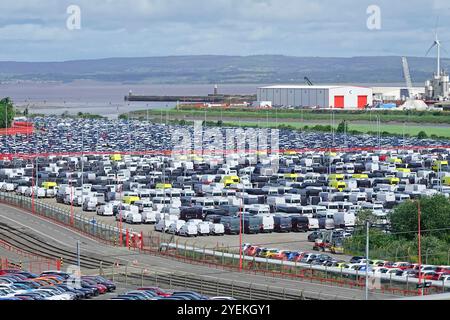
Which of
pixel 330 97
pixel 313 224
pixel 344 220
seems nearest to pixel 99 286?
pixel 313 224

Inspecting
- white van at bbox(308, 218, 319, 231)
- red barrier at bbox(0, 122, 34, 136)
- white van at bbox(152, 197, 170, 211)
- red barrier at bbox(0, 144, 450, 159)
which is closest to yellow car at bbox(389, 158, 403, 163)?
red barrier at bbox(0, 144, 450, 159)

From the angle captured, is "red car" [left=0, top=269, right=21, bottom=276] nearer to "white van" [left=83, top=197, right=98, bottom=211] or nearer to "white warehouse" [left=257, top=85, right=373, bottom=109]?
"white van" [left=83, top=197, right=98, bottom=211]

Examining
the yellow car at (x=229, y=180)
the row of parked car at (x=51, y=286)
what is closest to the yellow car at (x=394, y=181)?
the yellow car at (x=229, y=180)

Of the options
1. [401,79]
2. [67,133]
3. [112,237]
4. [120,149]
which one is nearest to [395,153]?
[120,149]

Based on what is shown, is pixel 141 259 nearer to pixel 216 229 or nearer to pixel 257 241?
pixel 257 241

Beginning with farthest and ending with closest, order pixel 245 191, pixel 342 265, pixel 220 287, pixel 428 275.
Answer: pixel 245 191 → pixel 342 265 → pixel 428 275 → pixel 220 287
